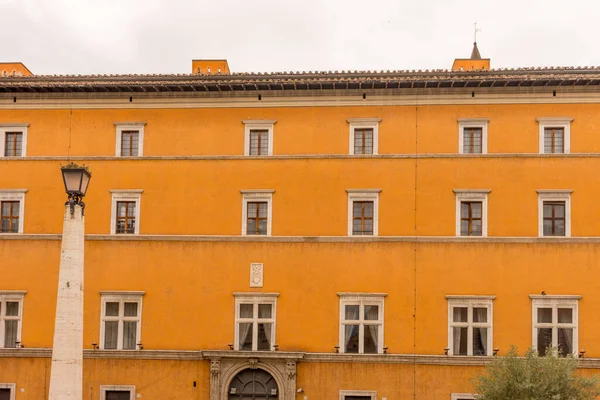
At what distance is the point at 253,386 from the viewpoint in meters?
26.0

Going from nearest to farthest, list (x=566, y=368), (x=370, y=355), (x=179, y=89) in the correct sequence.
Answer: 1. (x=566, y=368)
2. (x=370, y=355)
3. (x=179, y=89)

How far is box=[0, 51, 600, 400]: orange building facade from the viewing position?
83.7 ft

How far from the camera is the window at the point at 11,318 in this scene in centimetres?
2678

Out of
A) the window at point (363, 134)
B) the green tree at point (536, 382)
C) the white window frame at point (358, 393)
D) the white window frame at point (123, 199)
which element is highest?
the window at point (363, 134)

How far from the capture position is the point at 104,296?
1051 inches

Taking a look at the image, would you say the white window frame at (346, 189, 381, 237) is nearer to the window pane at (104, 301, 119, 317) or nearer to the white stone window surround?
the white stone window surround

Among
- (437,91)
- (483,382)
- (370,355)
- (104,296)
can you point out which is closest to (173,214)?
(104,296)

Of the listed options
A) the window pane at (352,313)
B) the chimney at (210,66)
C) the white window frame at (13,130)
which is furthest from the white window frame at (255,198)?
the white window frame at (13,130)

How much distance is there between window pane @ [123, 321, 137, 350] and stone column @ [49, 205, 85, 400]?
1193 cm

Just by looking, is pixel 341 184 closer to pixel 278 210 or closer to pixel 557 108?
pixel 278 210

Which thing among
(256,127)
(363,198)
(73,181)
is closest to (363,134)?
(363,198)

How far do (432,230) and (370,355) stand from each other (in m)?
4.38

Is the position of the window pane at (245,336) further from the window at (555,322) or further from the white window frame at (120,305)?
the window at (555,322)

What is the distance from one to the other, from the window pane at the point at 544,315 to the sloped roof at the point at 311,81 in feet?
23.4
